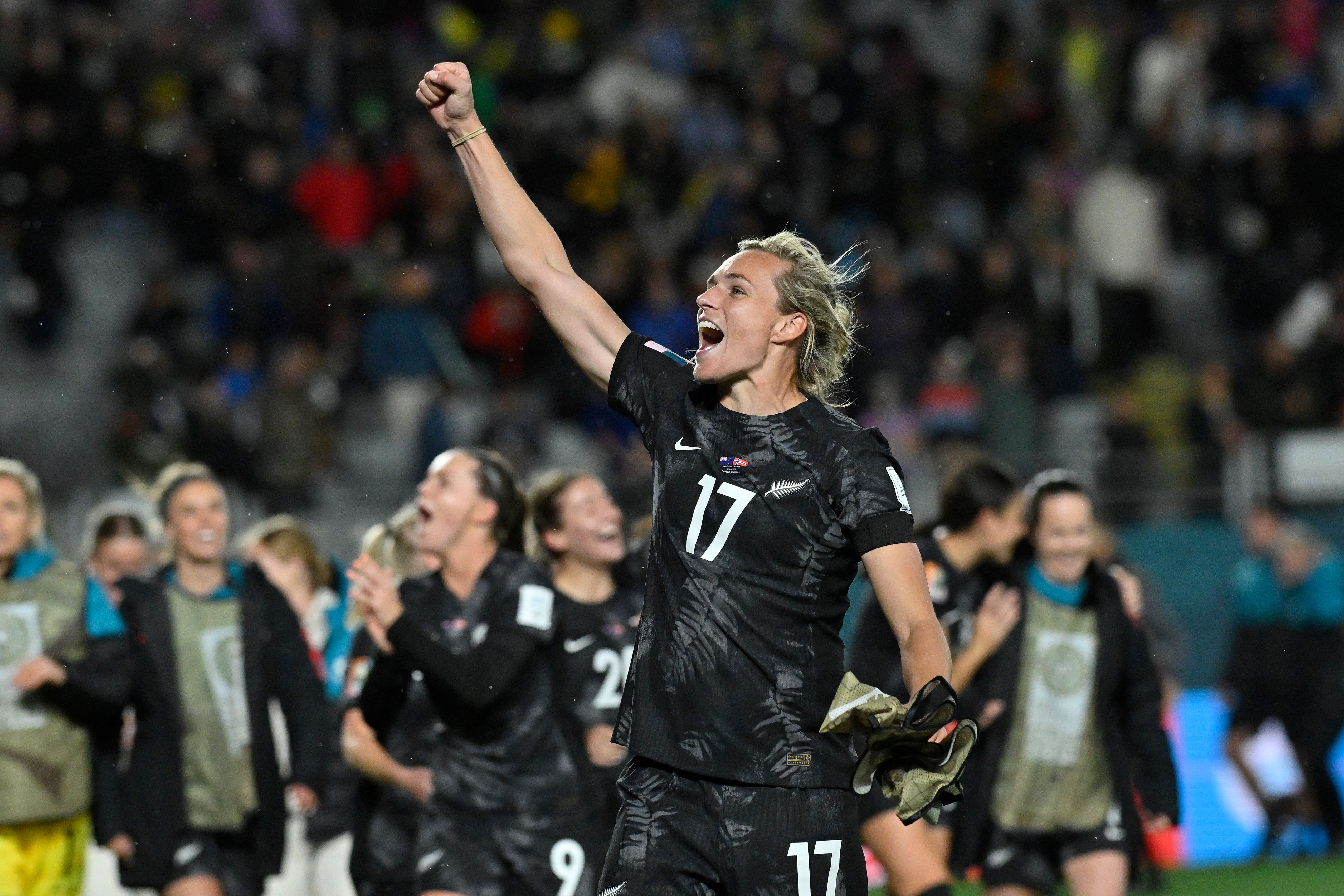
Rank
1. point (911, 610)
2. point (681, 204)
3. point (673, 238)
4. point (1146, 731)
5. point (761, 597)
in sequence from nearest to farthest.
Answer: point (911, 610) → point (761, 597) → point (1146, 731) → point (673, 238) → point (681, 204)

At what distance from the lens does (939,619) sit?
7383mm

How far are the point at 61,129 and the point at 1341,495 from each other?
10.7 metres

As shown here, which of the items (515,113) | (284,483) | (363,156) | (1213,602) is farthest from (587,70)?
(1213,602)

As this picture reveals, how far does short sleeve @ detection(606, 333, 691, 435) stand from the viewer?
487 cm

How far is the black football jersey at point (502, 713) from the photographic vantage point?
6453 millimetres

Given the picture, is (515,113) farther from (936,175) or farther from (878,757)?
(878,757)

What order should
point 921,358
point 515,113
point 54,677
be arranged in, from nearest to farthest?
point 54,677 < point 921,358 < point 515,113

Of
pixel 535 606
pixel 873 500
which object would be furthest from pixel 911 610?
pixel 535 606

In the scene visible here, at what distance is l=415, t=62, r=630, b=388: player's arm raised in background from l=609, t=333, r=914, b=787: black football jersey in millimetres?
442

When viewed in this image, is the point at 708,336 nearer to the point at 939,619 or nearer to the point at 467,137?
the point at 467,137

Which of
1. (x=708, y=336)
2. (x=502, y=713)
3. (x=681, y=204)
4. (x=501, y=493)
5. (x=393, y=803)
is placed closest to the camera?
(x=708, y=336)

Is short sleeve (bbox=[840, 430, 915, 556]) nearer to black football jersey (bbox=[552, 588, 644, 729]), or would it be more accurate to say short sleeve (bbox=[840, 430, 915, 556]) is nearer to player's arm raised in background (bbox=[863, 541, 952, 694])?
player's arm raised in background (bbox=[863, 541, 952, 694])

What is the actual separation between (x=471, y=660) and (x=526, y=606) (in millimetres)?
388

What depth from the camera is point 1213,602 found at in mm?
15188
